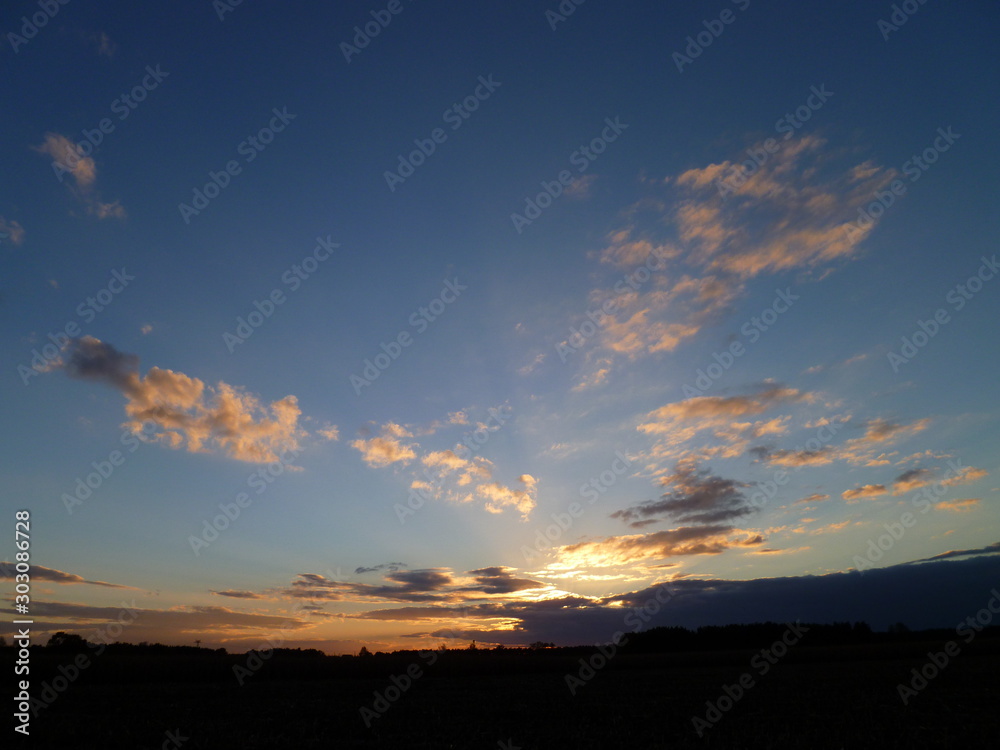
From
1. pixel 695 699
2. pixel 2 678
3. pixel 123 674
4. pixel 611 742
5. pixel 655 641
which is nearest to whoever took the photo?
pixel 611 742

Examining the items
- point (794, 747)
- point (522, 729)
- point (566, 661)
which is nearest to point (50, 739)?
point (522, 729)

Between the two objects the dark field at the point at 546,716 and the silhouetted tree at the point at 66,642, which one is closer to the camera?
the dark field at the point at 546,716

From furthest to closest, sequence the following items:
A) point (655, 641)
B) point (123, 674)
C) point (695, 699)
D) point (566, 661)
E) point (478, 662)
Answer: point (655, 641) → point (566, 661) → point (478, 662) → point (123, 674) → point (695, 699)

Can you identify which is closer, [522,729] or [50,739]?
[50,739]

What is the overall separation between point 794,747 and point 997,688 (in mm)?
17379

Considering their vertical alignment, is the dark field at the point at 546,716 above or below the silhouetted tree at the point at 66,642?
below

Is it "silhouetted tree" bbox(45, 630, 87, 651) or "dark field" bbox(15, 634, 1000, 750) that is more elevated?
"silhouetted tree" bbox(45, 630, 87, 651)

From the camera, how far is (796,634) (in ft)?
332

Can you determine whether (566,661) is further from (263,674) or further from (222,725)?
(222,725)

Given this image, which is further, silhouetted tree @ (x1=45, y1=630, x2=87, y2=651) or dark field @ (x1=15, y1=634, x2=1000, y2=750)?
silhouetted tree @ (x1=45, y1=630, x2=87, y2=651)

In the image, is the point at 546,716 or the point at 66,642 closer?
the point at 546,716

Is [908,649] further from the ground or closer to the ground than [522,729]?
closer to the ground

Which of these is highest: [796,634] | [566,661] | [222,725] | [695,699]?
[222,725]

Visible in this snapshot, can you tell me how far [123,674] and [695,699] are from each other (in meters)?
34.7
